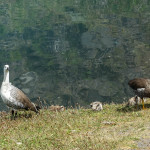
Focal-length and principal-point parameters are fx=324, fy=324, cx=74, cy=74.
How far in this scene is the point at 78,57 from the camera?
51.2m

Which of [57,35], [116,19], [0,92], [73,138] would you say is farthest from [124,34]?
[73,138]

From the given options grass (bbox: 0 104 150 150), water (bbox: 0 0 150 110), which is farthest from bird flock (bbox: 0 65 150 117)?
water (bbox: 0 0 150 110)

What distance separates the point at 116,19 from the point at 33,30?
23.3 metres

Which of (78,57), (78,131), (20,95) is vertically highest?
(20,95)

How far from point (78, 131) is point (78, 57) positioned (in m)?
39.3

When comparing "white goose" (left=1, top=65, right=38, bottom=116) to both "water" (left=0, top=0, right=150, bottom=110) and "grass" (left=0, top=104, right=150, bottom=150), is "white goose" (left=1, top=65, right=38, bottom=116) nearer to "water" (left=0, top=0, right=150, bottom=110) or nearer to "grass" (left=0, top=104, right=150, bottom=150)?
"grass" (left=0, top=104, right=150, bottom=150)

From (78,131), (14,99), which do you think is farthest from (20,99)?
(78,131)

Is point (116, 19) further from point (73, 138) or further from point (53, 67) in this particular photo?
point (73, 138)

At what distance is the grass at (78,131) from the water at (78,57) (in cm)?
1307

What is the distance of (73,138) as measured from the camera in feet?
36.2

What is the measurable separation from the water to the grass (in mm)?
13067

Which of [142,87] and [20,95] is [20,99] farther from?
[142,87]

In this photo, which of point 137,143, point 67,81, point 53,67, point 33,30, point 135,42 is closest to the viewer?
point 137,143

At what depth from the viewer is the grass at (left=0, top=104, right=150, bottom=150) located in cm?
1016
